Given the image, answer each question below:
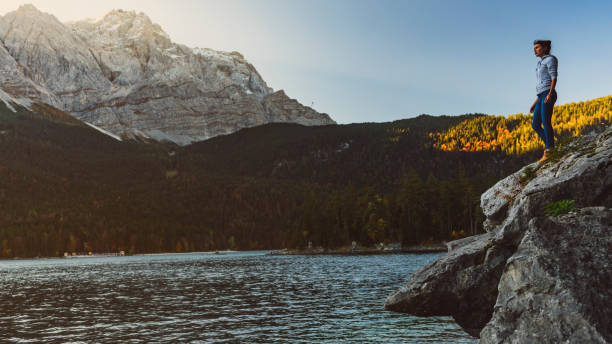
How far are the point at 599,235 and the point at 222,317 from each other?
25281 mm

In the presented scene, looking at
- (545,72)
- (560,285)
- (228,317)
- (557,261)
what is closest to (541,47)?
(545,72)

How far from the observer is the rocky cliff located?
12492 mm

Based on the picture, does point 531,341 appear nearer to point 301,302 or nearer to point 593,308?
point 593,308

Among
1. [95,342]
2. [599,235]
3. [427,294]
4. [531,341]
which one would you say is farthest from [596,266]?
[95,342]

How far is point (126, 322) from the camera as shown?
107 feet

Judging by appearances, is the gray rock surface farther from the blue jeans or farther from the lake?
the lake

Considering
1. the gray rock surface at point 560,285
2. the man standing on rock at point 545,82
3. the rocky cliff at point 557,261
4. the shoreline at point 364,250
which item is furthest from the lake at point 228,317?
the shoreline at point 364,250

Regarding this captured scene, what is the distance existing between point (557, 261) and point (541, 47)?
440 inches

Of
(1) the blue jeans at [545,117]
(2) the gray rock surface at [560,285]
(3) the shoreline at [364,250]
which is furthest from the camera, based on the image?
(3) the shoreline at [364,250]

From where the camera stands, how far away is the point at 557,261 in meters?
13.6

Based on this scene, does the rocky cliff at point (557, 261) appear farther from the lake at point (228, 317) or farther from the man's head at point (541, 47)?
the lake at point (228, 317)

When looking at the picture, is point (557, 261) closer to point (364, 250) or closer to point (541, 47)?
point (541, 47)

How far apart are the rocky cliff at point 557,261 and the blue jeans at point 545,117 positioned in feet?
2.33

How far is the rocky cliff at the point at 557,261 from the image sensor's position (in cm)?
1249
